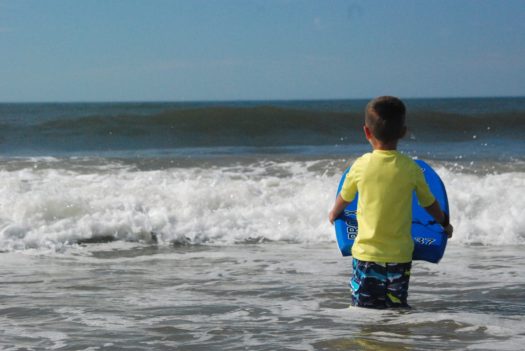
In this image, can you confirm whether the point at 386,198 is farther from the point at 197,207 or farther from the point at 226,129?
the point at 226,129

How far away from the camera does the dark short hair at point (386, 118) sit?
415 centimetres

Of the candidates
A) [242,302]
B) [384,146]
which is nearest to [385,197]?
[384,146]

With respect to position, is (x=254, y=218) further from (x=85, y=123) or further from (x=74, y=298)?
(x=85, y=123)

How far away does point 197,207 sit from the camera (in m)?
9.55

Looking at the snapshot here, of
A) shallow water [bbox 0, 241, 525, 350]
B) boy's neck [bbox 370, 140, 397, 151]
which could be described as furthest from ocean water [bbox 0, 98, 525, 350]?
boy's neck [bbox 370, 140, 397, 151]

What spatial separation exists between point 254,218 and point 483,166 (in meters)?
4.35

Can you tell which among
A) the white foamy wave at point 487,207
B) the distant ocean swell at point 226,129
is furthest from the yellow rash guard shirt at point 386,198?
the distant ocean swell at point 226,129

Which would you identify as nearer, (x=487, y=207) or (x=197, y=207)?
(x=487, y=207)

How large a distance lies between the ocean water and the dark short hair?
3.16ft

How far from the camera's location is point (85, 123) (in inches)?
871

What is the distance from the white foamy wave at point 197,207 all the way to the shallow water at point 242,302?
0.63 metres

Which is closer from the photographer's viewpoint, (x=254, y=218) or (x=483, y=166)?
(x=254, y=218)

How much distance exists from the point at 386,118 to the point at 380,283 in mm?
826

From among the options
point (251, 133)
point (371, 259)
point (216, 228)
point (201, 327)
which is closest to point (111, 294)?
point (201, 327)
